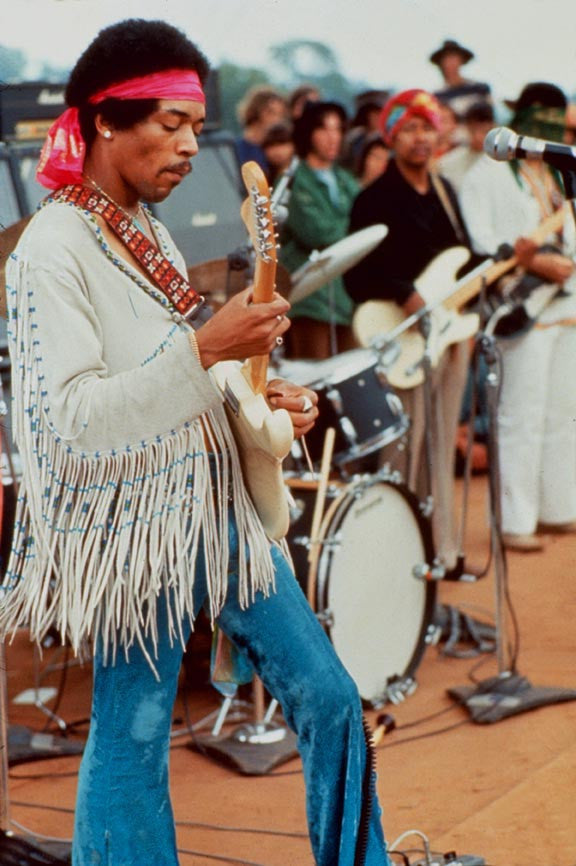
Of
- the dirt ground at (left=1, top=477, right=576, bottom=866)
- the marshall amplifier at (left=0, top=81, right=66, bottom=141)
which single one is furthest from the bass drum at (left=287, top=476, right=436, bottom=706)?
the marshall amplifier at (left=0, top=81, right=66, bottom=141)

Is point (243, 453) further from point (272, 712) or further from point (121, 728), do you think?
point (272, 712)

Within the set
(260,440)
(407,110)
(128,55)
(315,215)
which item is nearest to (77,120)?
(128,55)

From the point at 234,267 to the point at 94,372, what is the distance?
6.08 feet

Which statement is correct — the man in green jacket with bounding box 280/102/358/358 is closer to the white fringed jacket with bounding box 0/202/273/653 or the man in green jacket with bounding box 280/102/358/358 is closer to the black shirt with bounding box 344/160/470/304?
the black shirt with bounding box 344/160/470/304

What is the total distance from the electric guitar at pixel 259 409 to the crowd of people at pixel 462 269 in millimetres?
2735

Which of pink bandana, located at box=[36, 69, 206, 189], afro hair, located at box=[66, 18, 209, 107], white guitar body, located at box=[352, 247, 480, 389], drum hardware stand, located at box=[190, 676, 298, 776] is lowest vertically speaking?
drum hardware stand, located at box=[190, 676, 298, 776]

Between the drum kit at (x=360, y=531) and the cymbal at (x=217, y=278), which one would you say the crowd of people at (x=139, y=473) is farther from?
the drum kit at (x=360, y=531)

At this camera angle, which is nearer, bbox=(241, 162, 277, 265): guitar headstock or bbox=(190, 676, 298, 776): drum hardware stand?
bbox=(241, 162, 277, 265): guitar headstock

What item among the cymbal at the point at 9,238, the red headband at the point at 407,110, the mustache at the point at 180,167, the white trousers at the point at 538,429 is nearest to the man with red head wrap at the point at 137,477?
the mustache at the point at 180,167

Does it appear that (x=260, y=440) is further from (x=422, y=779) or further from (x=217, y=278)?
(x=217, y=278)

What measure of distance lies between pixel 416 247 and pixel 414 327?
1.29 ft

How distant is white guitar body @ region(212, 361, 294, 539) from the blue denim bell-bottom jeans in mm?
83

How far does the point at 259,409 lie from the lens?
7.45 feet

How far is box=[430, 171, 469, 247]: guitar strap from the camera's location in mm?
6016
